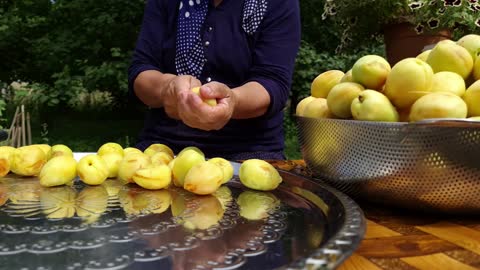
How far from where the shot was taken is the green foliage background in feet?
16.4

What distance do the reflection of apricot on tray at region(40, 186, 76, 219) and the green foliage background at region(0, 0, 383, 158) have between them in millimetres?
4109

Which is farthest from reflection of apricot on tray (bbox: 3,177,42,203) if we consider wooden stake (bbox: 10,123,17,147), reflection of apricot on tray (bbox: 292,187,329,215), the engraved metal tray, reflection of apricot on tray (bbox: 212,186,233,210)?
wooden stake (bbox: 10,123,17,147)

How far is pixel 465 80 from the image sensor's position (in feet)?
2.54

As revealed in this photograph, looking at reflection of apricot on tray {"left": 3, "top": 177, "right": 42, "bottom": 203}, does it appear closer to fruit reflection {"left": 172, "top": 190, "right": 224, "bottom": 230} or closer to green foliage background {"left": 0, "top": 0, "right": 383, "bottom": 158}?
fruit reflection {"left": 172, "top": 190, "right": 224, "bottom": 230}

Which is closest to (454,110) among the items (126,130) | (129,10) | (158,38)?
(158,38)

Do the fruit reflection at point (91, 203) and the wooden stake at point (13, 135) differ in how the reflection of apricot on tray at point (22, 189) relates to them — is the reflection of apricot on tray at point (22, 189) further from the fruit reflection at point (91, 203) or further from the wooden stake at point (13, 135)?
the wooden stake at point (13, 135)

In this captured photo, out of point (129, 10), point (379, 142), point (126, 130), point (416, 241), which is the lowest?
point (126, 130)

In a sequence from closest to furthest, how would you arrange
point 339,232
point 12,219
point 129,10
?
point 339,232 → point 12,219 → point 129,10

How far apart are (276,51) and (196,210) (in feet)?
2.77

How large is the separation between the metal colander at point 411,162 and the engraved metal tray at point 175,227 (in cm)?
6

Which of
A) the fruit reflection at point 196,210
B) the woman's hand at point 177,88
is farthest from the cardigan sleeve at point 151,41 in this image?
the fruit reflection at point 196,210

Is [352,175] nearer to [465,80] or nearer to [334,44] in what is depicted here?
[465,80]

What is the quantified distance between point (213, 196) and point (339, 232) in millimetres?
281

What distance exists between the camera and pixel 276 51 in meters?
1.42
